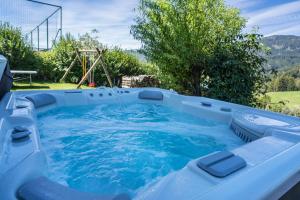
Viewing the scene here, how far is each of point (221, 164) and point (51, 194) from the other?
794 mm

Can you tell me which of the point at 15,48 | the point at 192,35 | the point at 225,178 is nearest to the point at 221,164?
the point at 225,178

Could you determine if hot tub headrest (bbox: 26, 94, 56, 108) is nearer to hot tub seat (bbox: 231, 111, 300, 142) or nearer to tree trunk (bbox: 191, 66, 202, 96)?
hot tub seat (bbox: 231, 111, 300, 142)

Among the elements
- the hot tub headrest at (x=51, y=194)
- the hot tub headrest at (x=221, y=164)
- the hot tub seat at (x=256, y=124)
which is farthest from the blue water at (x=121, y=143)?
the hot tub headrest at (x=221, y=164)

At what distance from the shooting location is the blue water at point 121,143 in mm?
1999

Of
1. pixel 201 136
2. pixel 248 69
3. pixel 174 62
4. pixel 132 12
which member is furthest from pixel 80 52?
pixel 201 136

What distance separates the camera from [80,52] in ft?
28.6

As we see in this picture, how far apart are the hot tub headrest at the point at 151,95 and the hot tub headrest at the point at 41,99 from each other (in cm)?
142

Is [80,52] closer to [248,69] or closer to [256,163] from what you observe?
[248,69]

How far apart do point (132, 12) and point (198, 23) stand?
4.58 ft

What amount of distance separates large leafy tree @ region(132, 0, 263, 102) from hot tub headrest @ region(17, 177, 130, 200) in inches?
172

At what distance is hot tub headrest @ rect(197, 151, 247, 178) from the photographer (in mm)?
1276

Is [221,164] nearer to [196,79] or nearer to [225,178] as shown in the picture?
[225,178]

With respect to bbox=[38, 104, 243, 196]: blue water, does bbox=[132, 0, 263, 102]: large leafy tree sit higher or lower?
higher

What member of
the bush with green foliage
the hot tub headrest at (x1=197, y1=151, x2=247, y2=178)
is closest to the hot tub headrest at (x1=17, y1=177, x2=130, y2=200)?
the hot tub headrest at (x1=197, y1=151, x2=247, y2=178)
